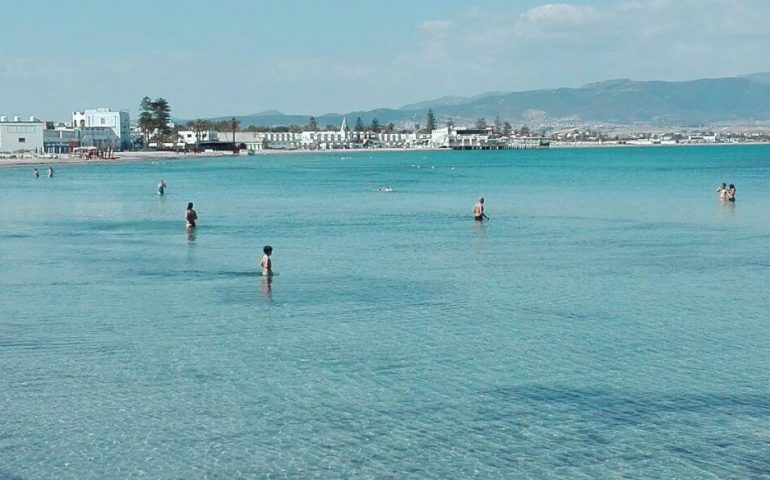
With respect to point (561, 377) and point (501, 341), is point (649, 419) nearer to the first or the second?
point (561, 377)

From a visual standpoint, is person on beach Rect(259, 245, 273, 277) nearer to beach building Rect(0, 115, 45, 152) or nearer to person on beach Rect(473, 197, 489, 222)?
person on beach Rect(473, 197, 489, 222)

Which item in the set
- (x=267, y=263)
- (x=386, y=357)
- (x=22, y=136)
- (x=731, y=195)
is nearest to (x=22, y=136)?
(x=22, y=136)

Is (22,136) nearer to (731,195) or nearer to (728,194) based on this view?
(728,194)

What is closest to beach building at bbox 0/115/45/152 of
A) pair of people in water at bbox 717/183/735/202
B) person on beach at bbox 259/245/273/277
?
pair of people in water at bbox 717/183/735/202

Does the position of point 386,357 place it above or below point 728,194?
below

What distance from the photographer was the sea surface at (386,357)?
1667cm

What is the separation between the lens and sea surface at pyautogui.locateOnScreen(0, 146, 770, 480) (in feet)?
54.7

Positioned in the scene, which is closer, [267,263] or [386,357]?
[386,357]

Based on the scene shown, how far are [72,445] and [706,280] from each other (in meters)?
23.0

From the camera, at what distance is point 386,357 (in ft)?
74.7

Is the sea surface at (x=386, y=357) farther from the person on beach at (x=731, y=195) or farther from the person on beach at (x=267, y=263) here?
the person on beach at (x=731, y=195)

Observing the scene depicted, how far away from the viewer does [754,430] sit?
17656 millimetres

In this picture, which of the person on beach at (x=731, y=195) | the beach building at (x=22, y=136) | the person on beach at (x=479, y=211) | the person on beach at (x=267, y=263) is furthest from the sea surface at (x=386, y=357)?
the beach building at (x=22, y=136)

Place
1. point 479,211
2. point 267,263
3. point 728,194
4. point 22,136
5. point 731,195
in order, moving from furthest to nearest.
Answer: point 22,136 → point 728,194 → point 731,195 → point 479,211 → point 267,263
